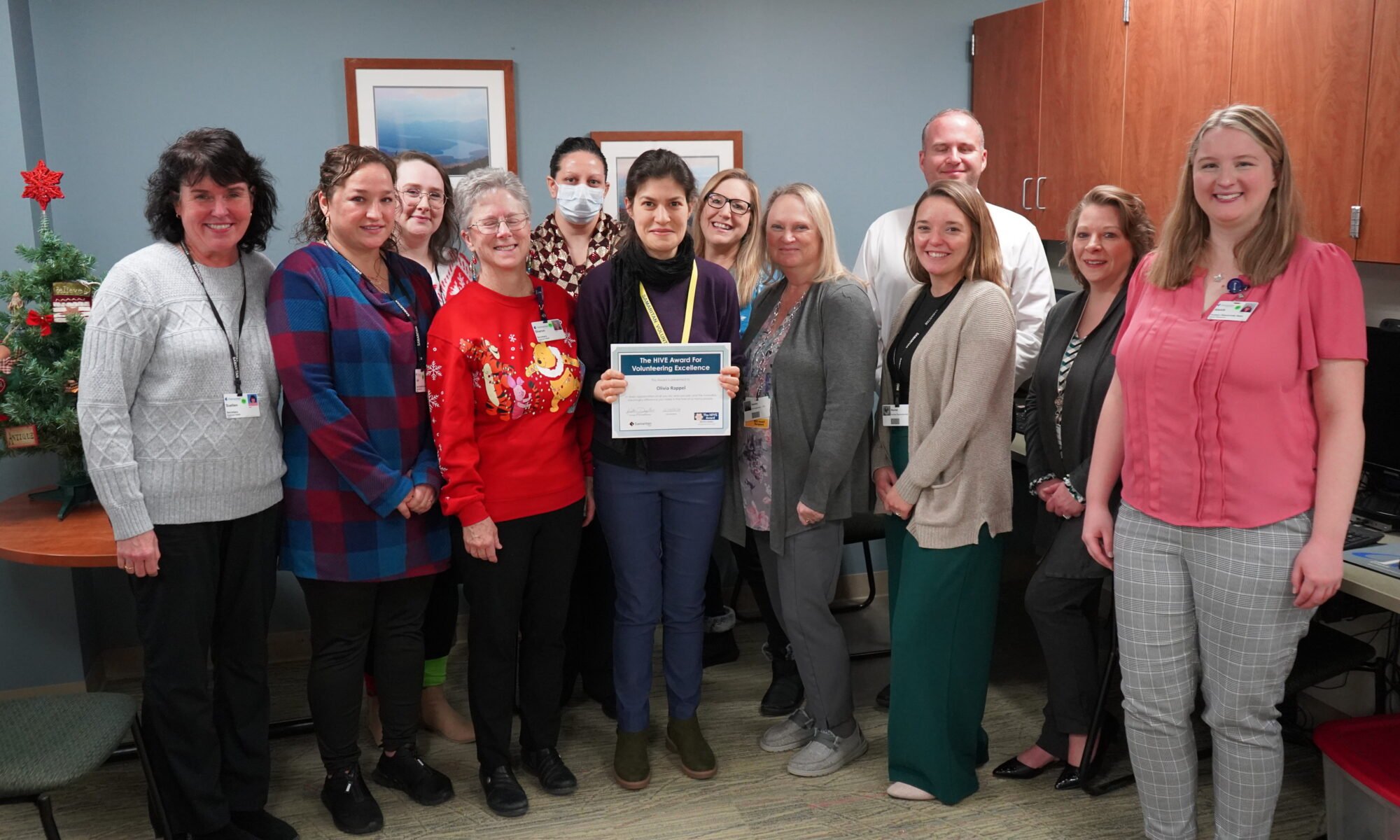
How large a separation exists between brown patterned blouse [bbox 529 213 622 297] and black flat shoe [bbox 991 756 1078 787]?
1817 millimetres

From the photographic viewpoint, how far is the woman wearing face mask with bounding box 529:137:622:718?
9.86 feet

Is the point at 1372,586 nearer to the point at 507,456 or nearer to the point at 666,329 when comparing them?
the point at 666,329

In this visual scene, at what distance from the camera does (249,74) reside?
11.6 ft

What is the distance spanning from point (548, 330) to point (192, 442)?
0.83m

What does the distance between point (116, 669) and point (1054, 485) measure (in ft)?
10.6

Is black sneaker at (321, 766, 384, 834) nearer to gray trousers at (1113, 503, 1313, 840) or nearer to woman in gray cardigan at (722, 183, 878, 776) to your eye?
woman in gray cardigan at (722, 183, 878, 776)

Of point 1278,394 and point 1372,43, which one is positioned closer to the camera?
point 1278,394

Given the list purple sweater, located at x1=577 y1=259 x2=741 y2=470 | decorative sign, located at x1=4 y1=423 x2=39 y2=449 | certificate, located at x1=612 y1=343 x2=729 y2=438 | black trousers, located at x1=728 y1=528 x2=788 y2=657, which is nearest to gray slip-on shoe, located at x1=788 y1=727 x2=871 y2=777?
black trousers, located at x1=728 y1=528 x2=788 y2=657

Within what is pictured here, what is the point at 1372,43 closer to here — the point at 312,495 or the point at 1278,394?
Result: the point at 1278,394

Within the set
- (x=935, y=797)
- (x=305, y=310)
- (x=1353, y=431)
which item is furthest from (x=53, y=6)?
(x=1353, y=431)

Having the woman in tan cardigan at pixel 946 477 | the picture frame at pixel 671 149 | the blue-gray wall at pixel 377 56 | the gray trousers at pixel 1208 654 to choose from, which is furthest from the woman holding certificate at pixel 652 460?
the blue-gray wall at pixel 377 56

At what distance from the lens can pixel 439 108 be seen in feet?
12.1

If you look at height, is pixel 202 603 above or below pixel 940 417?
below

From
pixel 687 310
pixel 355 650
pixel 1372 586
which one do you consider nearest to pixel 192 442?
pixel 355 650
